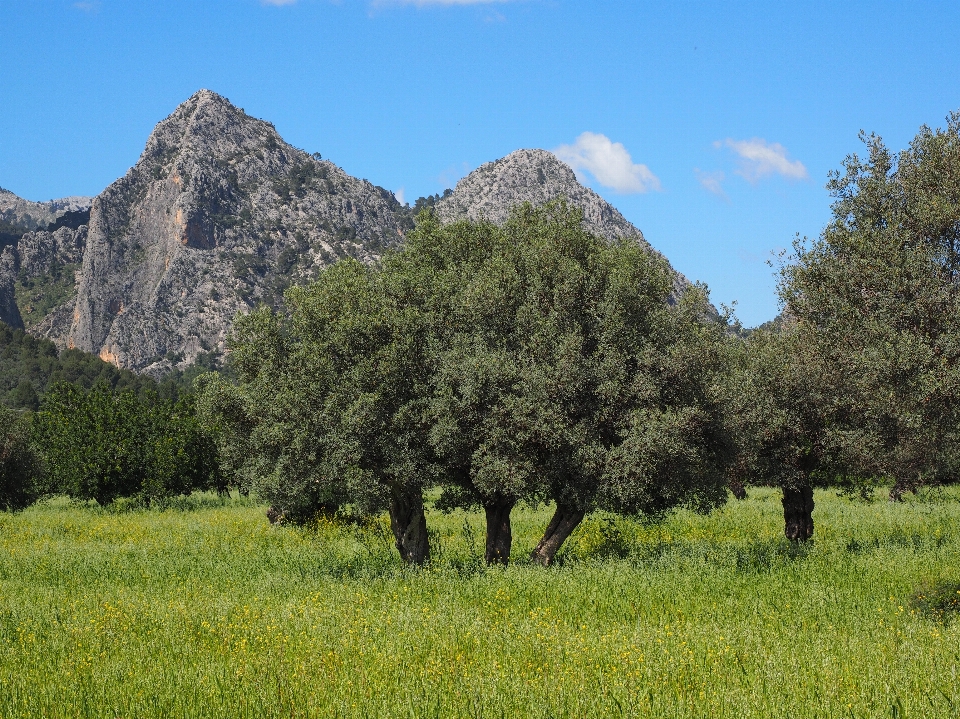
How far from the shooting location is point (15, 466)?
47.4 meters

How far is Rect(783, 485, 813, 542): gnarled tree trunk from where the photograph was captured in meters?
27.9

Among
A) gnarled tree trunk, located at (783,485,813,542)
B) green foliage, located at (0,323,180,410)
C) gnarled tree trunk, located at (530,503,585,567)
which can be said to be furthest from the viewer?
green foliage, located at (0,323,180,410)

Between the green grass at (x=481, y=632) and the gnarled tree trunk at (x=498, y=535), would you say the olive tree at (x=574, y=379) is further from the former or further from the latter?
the green grass at (x=481, y=632)

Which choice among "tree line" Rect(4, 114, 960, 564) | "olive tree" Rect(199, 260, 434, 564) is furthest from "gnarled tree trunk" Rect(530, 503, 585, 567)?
"olive tree" Rect(199, 260, 434, 564)

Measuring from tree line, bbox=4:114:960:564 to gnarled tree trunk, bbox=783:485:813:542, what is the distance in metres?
6.25

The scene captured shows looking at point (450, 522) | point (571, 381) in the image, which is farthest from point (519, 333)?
point (450, 522)

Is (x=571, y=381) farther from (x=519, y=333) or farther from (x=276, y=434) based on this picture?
(x=276, y=434)

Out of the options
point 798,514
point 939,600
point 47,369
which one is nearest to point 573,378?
point 939,600

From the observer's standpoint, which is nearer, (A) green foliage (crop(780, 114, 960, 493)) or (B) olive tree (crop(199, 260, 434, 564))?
(A) green foliage (crop(780, 114, 960, 493))

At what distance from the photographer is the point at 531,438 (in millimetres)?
19031

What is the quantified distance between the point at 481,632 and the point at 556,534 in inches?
361

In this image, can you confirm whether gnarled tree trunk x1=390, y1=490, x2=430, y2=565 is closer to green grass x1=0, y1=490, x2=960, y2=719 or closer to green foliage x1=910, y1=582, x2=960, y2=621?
green grass x1=0, y1=490, x2=960, y2=719

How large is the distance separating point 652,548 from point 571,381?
28.7 ft

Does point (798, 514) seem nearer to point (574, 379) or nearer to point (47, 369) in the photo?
point (574, 379)
